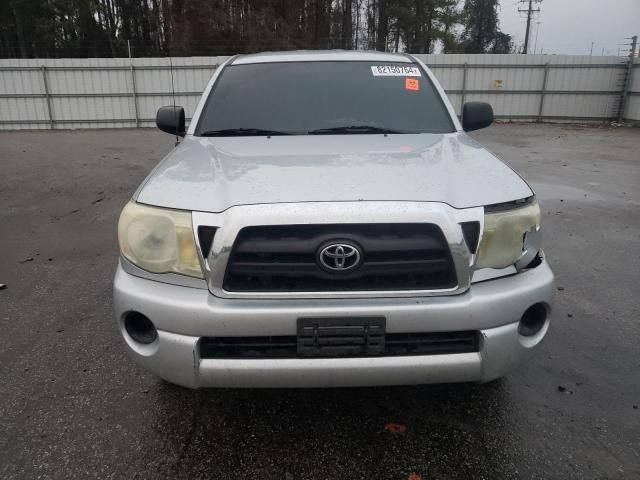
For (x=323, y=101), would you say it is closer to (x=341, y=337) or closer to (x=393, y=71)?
(x=393, y=71)

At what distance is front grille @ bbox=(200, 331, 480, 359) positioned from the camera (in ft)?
6.31

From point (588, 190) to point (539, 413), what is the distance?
6.21m

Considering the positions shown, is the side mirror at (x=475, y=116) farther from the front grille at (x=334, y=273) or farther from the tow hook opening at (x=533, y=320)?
the front grille at (x=334, y=273)

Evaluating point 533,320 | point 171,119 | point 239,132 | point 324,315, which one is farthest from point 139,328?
point 171,119

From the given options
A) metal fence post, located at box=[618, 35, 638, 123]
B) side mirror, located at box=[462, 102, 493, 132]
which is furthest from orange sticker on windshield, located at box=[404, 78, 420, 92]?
metal fence post, located at box=[618, 35, 638, 123]

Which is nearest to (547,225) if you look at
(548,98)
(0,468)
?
(0,468)

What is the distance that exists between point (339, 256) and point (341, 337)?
0.30m

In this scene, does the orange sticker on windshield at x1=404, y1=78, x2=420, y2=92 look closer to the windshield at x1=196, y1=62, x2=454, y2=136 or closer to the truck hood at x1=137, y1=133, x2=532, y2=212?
the windshield at x1=196, y1=62, x2=454, y2=136

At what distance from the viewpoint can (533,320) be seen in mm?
2107

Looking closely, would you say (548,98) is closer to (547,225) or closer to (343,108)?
(547,225)

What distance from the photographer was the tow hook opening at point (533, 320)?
2.08 metres

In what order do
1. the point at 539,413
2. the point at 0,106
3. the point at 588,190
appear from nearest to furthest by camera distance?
the point at 539,413, the point at 588,190, the point at 0,106

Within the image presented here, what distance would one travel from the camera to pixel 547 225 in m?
5.69

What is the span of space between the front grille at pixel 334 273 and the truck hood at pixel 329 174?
13 centimetres
